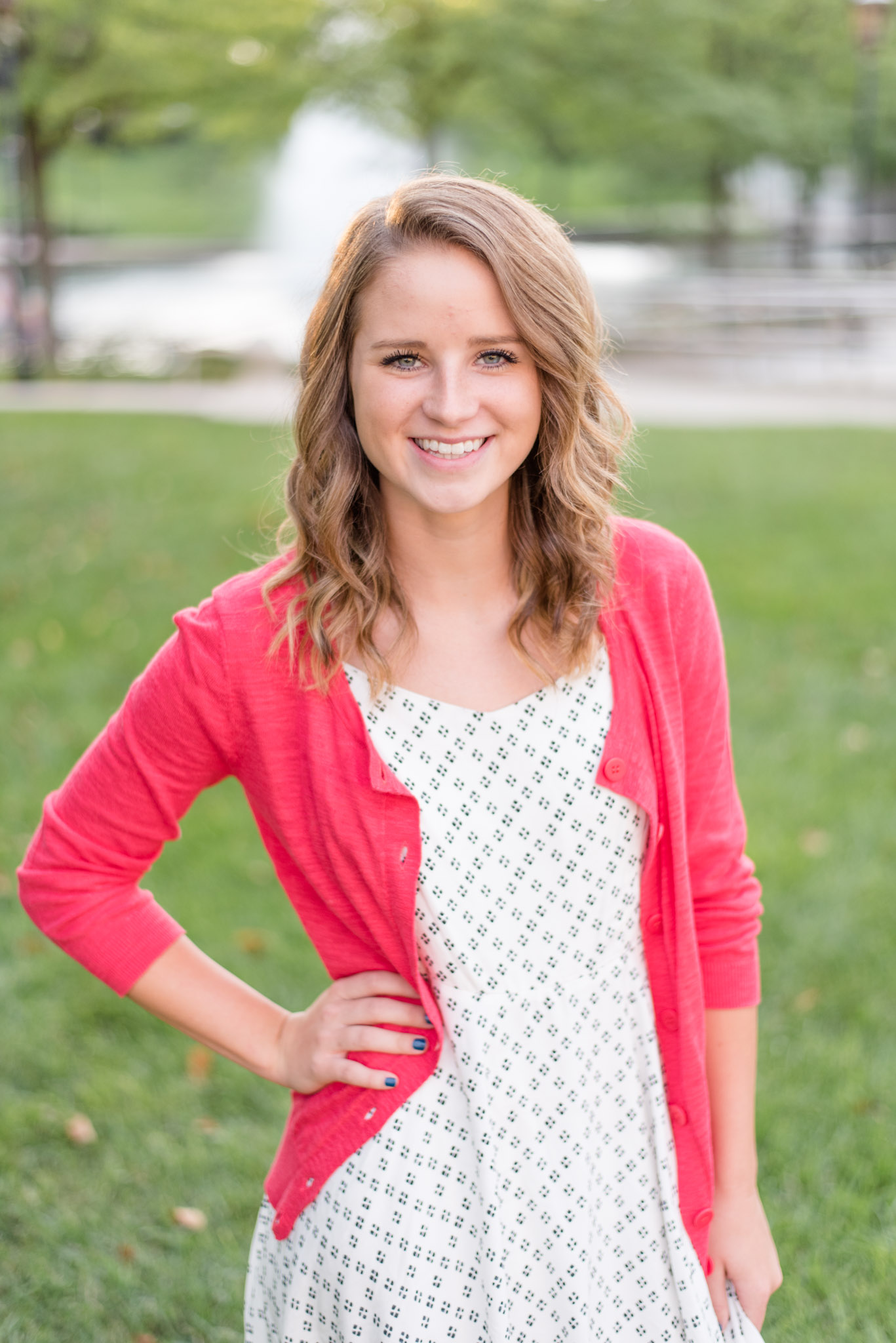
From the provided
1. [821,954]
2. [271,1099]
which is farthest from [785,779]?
[271,1099]

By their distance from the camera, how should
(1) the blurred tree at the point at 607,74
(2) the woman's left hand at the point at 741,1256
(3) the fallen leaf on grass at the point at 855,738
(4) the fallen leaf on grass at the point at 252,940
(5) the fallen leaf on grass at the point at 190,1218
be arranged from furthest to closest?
(1) the blurred tree at the point at 607,74
(3) the fallen leaf on grass at the point at 855,738
(4) the fallen leaf on grass at the point at 252,940
(5) the fallen leaf on grass at the point at 190,1218
(2) the woman's left hand at the point at 741,1256

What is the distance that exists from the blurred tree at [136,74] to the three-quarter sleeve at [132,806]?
42.3ft

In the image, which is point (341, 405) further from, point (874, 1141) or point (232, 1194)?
point (874, 1141)

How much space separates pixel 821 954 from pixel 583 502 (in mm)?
2722

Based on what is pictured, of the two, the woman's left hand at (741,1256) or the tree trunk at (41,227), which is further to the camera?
the tree trunk at (41,227)

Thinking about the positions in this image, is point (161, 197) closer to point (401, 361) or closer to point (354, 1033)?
point (401, 361)

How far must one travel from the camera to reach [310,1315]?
68.0 inches

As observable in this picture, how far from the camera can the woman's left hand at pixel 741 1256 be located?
1846mm

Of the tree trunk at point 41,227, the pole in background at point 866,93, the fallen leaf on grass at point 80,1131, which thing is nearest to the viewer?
the fallen leaf on grass at point 80,1131

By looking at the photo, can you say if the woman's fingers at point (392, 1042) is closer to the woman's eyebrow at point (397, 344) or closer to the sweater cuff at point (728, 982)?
the sweater cuff at point (728, 982)

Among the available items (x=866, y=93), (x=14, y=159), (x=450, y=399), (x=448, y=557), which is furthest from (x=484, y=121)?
(x=450, y=399)

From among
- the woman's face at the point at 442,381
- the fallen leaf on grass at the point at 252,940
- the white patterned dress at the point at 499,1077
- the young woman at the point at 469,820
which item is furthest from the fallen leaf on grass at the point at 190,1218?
the woman's face at the point at 442,381

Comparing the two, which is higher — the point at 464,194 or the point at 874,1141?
the point at 464,194

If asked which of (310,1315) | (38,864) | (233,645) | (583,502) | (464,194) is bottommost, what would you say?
(310,1315)
